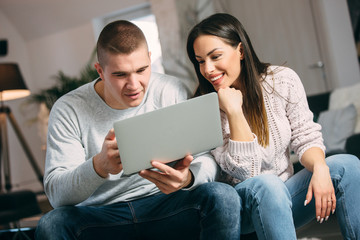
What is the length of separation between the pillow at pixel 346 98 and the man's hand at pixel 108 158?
2051mm

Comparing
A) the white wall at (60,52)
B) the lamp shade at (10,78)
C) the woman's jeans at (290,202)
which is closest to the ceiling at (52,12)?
the white wall at (60,52)

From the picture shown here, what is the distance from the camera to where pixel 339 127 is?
2.62 meters

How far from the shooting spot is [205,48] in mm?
1320

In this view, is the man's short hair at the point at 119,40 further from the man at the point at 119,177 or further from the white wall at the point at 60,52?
the white wall at the point at 60,52

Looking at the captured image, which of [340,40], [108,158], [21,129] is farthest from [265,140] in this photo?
[21,129]

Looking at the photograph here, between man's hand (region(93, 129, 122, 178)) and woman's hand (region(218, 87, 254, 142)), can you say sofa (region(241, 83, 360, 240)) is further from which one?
man's hand (region(93, 129, 122, 178))

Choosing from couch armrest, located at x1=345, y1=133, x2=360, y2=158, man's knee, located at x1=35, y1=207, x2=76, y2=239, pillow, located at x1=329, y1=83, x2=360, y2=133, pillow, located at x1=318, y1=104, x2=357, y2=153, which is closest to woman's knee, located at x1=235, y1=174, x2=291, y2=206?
man's knee, located at x1=35, y1=207, x2=76, y2=239

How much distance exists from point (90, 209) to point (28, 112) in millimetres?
4403

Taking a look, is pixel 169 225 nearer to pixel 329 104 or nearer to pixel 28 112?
pixel 329 104

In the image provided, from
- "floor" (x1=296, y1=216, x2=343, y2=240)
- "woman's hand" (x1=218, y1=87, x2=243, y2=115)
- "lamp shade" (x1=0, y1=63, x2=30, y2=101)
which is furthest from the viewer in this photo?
"lamp shade" (x1=0, y1=63, x2=30, y2=101)

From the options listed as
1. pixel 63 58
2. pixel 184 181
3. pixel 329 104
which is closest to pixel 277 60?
pixel 329 104

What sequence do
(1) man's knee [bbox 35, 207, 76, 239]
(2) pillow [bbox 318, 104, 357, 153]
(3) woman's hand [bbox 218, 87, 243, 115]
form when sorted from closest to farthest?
(1) man's knee [bbox 35, 207, 76, 239]
(3) woman's hand [bbox 218, 87, 243, 115]
(2) pillow [bbox 318, 104, 357, 153]

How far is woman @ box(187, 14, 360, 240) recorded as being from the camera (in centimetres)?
115

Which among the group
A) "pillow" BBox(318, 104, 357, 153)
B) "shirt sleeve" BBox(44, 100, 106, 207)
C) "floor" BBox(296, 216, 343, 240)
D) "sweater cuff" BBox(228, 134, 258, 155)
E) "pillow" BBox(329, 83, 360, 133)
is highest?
"shirt sleeve" BBox(44, 100, 106, 207)
